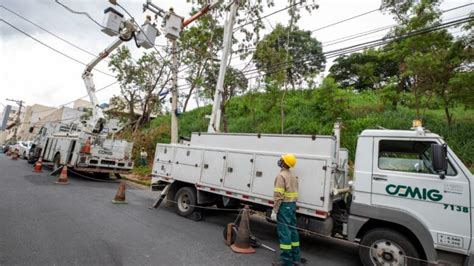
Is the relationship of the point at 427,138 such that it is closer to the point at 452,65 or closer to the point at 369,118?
the point at 452,65

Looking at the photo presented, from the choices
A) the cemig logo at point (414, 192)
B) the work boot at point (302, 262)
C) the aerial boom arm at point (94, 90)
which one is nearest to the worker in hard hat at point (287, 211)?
the work boot at point (302, 262)

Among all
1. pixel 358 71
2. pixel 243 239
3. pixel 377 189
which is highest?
pixel 358 71

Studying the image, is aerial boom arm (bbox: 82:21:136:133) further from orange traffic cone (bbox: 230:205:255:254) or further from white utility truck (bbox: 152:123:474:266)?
orange traffic cone (bbox: 230:205:255:254)

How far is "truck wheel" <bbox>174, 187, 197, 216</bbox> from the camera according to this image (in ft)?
21.8

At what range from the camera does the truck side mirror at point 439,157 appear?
143 inches

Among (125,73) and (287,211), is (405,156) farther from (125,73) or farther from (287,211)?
(125,73)

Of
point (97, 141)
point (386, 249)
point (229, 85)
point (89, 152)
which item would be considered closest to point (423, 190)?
point (386, 249)

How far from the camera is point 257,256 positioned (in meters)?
4.59

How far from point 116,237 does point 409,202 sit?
16.6 feet

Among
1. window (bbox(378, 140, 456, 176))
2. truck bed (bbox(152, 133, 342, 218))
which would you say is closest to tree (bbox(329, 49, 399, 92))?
truck bed (bbox(152, 133, 342, 218))

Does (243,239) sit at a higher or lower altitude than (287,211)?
lower

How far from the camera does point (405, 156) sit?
439 centimetres

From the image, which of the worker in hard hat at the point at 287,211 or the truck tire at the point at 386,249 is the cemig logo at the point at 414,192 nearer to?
the truck tire at the point at 386,249

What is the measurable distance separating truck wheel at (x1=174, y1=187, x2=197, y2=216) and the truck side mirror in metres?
5.04
